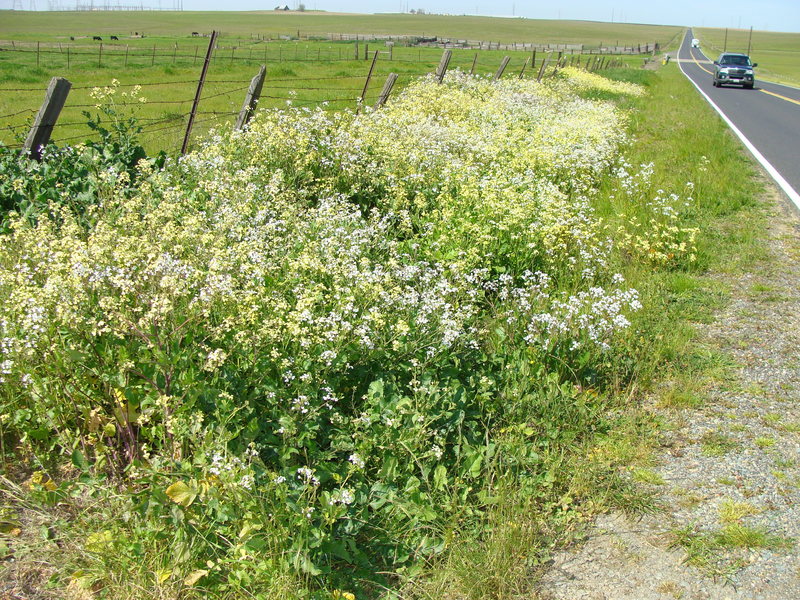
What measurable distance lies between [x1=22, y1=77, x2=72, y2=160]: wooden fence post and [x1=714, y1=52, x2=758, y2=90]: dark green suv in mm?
37405

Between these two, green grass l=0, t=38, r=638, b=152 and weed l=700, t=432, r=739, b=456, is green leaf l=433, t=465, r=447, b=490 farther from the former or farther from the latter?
green grass l=0, t=38, r=638, b=152

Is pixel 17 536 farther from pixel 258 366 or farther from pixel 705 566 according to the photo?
pixel 705 566

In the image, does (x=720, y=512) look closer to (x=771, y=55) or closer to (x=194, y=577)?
(x=194, y=577)

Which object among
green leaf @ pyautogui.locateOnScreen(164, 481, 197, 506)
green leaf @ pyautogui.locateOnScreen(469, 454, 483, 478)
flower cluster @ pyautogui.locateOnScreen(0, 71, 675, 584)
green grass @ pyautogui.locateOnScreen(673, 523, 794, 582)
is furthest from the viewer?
green leaf @ pyautogui.locateOnScreen(469, 454, 483, 478)

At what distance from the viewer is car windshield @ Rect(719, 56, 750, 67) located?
3662cm

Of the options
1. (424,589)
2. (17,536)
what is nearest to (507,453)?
(424,589)

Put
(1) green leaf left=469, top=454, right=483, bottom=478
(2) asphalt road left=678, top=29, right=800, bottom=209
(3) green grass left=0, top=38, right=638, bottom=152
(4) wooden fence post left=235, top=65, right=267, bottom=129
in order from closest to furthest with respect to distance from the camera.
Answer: (1) green leaf left=469, top=454, right=483, bottom=478 → (4) wooden fence post left=235, top=65, right=267, bottom=129 → (2) asphalt road left=678, top=29, right=800, bottom=209 → (3) green grass left=0, top=38, right=638, bottom=152

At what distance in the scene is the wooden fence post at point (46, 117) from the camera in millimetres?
7012

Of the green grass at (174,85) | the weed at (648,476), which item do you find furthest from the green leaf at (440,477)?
the green grass at (174,85)

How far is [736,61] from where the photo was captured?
121 feet

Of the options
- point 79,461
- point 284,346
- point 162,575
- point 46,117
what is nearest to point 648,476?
point 284,346

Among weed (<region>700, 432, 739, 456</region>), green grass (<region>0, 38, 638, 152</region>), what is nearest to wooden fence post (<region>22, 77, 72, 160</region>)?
green grass (<region>0, 38, 638, 152</region>)

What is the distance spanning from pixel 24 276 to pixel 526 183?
19.5ft

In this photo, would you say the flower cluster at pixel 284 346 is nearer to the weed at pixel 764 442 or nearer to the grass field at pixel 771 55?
the weed at pixel 764 442
